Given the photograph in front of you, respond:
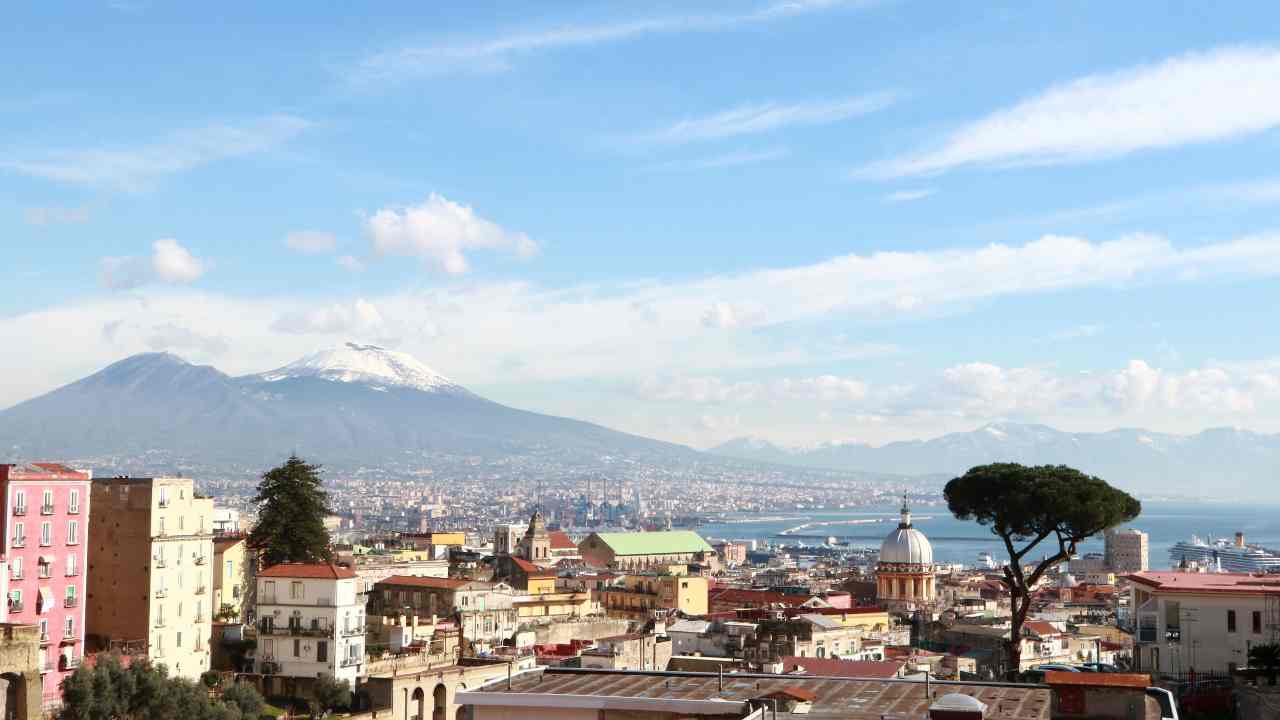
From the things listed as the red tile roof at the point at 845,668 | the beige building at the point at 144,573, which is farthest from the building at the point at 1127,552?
the beige building at the point at 144,573

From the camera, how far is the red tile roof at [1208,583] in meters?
38.5

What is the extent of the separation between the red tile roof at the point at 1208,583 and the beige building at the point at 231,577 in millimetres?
31539

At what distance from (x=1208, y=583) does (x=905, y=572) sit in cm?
5003

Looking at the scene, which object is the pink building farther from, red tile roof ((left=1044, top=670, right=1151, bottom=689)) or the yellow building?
the yellow building

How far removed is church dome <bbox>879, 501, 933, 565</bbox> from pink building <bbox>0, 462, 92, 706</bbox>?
5351 centimetres

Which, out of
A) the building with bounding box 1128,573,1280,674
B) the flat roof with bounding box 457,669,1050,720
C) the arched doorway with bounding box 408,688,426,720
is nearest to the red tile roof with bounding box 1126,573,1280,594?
the building with bounding box 1128,573,1280,674

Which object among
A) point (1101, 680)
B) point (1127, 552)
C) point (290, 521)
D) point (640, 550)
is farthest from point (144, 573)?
point (1127, 552)

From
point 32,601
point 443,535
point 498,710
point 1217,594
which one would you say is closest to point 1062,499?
point 1217,594

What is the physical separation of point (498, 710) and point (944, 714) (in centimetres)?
669

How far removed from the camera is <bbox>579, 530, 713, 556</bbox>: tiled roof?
14500cm

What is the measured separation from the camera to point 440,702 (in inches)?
1980

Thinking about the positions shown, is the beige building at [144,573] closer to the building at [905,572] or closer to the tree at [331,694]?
the tree at [331,694]

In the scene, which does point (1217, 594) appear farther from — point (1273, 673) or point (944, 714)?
point (944, 714)

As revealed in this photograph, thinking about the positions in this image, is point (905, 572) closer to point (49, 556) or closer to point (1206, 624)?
point (1206, 624)
